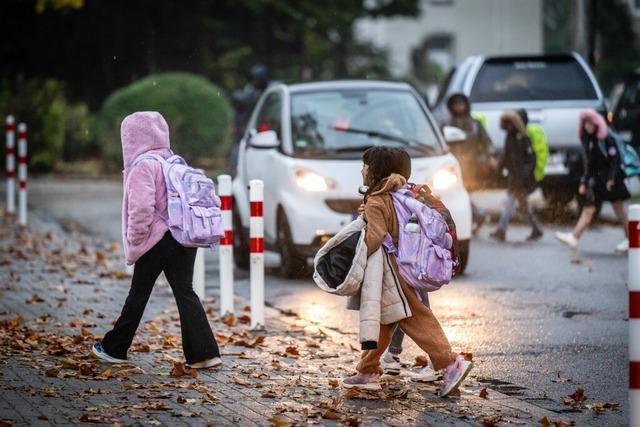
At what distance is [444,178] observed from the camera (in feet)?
44.4

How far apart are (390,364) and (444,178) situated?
16.7ft

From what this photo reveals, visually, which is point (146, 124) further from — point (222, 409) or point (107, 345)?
point (222, 409)

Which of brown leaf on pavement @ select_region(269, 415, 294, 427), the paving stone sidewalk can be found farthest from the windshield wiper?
brown leaf on pavement @ select_region(269, 415, 294, 427)

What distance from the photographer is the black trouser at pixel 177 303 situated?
8.52m

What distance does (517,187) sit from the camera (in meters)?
16.9

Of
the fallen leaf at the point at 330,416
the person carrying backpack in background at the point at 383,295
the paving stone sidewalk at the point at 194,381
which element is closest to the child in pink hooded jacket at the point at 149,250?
the paving stone sidewalk at the point at 194,381

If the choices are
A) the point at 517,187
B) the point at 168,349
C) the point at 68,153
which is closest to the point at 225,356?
the point at 168,349

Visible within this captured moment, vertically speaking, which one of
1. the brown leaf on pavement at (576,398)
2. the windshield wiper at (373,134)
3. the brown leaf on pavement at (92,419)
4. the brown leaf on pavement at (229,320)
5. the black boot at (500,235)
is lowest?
the black boot at (500,235)

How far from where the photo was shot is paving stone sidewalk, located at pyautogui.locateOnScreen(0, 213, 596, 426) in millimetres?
7035

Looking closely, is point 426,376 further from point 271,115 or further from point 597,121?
point 597,121

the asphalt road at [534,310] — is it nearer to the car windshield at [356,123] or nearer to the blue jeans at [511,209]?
the blue jeans at [511,209]

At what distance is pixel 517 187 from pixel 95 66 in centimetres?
2015

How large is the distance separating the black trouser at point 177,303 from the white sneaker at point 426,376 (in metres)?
1.18

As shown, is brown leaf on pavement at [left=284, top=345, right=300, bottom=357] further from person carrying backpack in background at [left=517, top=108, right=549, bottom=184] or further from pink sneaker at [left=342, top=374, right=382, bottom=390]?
person carrying backpack in background at [left=517, top=108, right=549, bottom=184]
